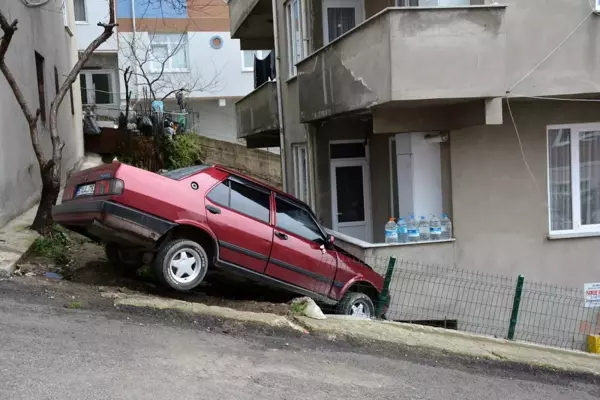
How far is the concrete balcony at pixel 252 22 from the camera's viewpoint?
605 inches

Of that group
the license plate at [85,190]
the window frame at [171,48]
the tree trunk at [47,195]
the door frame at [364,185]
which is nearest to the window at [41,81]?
the tree trunk at [47,195]

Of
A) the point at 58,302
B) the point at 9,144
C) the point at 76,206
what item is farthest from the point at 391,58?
the point at 9,144

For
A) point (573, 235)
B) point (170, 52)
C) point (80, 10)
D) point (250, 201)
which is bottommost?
point (573, 235)

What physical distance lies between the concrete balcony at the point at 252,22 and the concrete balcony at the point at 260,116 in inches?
78.5

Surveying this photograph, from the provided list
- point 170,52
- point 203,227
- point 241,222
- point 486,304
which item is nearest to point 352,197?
point 486,304

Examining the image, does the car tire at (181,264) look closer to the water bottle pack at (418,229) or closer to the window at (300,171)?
the water bottle pack at (418,229)

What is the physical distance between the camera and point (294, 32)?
1314 cm

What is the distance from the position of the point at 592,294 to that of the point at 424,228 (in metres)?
3.03

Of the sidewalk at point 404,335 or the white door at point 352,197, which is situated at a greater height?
the white door at point 352,197

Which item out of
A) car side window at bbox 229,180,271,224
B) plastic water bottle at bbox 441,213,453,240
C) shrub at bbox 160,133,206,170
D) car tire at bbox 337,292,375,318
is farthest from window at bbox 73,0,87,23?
car tire at bbox 337,292,375,318

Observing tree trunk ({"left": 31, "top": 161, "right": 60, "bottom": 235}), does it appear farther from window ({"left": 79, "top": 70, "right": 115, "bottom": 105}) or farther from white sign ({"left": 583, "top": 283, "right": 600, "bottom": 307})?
window ({"left": 79, "top": 70, "right": 115, "bottom": 105})

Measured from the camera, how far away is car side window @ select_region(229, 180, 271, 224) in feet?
22.9

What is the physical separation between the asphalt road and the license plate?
112cm

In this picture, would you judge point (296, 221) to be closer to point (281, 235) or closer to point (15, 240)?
point (281, 235)
